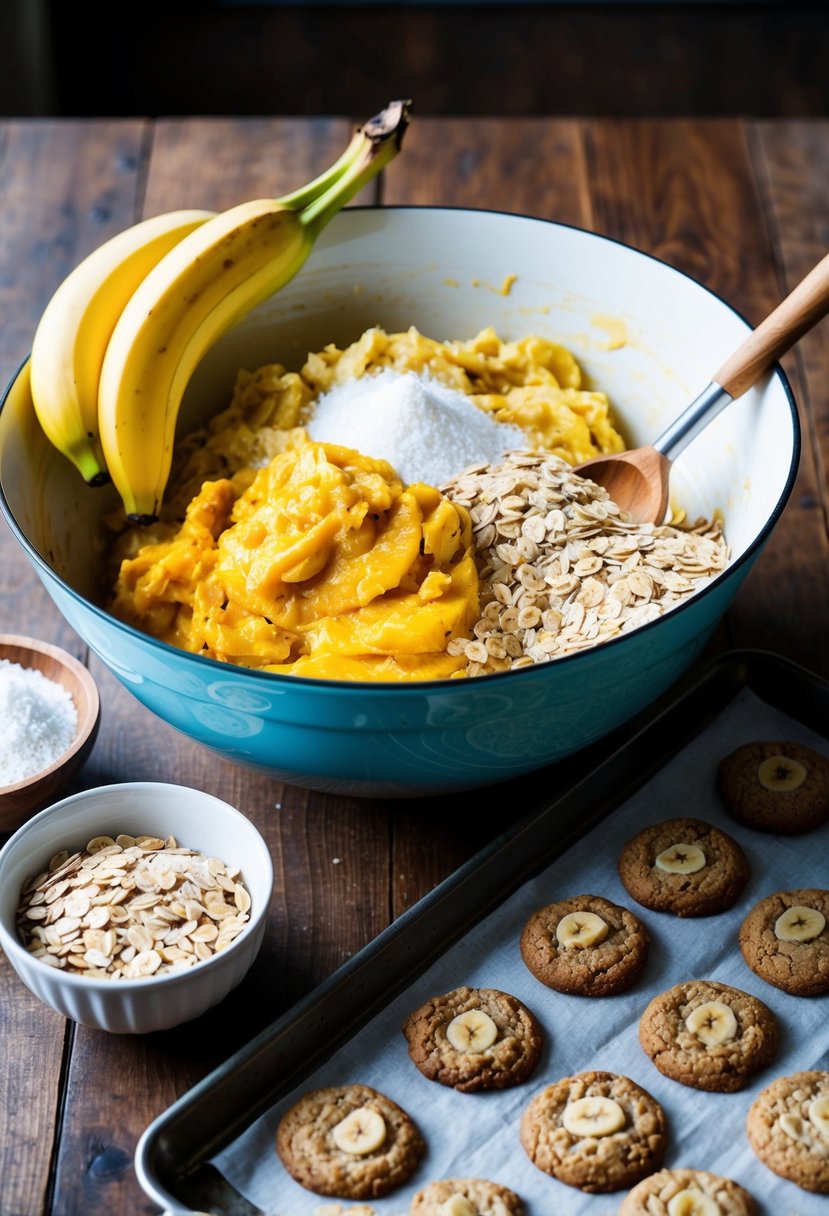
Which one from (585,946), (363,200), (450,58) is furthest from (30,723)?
(450,58)

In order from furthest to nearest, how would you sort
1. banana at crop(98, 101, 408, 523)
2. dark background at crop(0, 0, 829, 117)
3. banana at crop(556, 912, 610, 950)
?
dark background at crop(0, 0, 829, 117) → banana at crop(98, 101, 408, 523) → banana at crop(556, 912, 610, 950)

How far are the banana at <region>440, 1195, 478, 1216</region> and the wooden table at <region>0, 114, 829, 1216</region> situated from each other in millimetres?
261

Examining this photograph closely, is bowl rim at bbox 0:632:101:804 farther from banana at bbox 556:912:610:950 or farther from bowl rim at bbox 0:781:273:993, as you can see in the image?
banana at bbox 556:912:610:950

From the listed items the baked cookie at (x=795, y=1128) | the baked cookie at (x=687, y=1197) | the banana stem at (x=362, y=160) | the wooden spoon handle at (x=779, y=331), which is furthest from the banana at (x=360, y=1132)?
the banana stem at (x=362, y=160)

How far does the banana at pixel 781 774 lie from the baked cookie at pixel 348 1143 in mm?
550

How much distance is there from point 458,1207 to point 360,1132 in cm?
11

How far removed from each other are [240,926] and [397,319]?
92cm

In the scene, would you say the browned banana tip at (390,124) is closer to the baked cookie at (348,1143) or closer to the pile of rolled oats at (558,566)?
the pile of rolled oats at (558,566)

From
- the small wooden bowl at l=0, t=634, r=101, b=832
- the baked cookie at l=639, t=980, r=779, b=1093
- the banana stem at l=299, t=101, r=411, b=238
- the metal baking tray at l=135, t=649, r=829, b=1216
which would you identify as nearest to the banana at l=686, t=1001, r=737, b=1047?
the baked cookie at l=639, t=980, r=779, b=1093

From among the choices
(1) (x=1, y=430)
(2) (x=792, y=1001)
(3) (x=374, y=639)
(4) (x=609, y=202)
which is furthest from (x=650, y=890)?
(4) (x=609, y=202)

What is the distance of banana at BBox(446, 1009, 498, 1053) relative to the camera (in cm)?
120

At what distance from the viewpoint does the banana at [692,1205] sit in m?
1.08

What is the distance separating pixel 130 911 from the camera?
1.23 metres

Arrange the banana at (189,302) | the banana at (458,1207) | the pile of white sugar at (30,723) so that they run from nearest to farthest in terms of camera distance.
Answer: the banana at (458,1207) → the pile of white sugar at (30,723) → the banana at (189,302)
